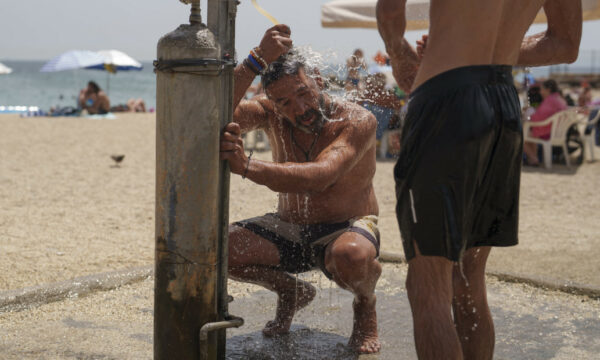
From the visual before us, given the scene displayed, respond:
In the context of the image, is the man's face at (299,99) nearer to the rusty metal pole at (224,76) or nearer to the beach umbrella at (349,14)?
the rusty metal pole at (224,76)

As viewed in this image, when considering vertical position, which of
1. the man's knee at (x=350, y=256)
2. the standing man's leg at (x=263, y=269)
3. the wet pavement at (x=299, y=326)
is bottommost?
the wet pavement at (x=299, y=326)

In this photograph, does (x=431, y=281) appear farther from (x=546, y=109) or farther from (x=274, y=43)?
(x=546, y=109)

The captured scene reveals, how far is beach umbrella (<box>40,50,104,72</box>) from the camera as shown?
84.1 feet

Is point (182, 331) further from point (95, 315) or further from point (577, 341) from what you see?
point (577, 341)

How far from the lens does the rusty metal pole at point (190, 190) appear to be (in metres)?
2.51

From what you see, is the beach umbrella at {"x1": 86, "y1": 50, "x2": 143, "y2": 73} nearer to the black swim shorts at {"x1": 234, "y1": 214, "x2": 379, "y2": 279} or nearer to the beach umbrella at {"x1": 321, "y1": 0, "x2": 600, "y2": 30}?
the beach umbrella at {"x1": 321, "y1": 0, "x2": 600, "y2": 30}

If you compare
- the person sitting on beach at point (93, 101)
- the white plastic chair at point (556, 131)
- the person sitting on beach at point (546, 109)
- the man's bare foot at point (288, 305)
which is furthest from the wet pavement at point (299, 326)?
the person sitting on beach at point (93, 101)

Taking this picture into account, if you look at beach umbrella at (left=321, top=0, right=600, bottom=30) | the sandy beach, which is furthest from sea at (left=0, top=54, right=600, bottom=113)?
beach umbrella at (left=321, top=0, right=600, bottom=30)

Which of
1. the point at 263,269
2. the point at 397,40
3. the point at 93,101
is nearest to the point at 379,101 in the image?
the point at 263,269

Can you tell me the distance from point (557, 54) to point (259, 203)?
542 centimetres

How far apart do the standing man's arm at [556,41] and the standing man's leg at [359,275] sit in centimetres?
105

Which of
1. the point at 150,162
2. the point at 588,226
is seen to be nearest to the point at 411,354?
the point at 588,226

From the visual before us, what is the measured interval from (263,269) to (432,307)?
125 centimetres

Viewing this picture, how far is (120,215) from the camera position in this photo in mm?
7035
